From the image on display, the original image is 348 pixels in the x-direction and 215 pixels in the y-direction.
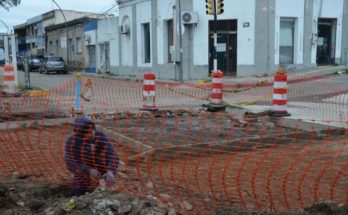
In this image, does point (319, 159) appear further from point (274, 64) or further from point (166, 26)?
point (166, 26)

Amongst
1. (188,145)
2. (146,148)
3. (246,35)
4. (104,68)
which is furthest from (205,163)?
(104,68)

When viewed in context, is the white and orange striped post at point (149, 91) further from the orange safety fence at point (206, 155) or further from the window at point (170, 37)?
the window at point (170, 37)

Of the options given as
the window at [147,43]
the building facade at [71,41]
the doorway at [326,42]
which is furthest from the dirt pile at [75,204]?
the building facade at [71,41]

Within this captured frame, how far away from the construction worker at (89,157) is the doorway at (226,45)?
67.3 feet

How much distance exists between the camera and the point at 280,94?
9641 mm

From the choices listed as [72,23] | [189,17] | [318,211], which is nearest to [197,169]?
[318,211]

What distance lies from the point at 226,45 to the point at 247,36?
1.41 m

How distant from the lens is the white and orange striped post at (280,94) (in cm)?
964

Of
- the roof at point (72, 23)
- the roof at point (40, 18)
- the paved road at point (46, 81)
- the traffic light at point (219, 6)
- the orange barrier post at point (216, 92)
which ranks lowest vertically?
the paved road at point (46, 81)

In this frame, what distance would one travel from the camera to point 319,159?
615cm

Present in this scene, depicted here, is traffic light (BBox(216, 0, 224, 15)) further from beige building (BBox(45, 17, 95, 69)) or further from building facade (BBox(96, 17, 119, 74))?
beige building (BBox(45, 17, 95, 69))

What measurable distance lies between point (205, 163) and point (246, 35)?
62.4 feet

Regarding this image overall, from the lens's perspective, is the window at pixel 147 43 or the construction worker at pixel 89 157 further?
the window at pixel 147 43

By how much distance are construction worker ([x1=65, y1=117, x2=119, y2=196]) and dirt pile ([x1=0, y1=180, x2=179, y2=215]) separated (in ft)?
1.16
